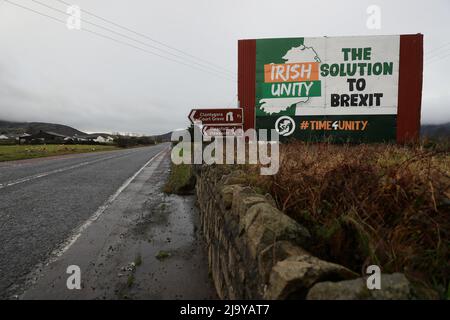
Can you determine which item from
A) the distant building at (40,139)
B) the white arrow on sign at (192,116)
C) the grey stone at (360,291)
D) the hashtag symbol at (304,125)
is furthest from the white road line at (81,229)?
the distant building at (40,139)

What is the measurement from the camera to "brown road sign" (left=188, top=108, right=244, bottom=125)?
761 cm

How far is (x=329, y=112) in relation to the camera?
823 centimetres

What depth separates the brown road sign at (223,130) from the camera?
757cm

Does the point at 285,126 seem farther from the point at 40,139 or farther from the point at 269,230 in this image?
the point at 40,139

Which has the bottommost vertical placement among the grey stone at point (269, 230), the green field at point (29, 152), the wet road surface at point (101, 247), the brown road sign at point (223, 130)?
the wet road surface at point (101, 247)

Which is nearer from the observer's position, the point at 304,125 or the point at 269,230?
the point at 269,230

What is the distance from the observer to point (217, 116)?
25.3 feet

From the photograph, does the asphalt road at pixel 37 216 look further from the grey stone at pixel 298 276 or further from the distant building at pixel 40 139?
the distant building at pixel 40 139

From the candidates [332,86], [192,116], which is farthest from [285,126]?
[192,116]

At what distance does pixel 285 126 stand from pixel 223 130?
7.03ft

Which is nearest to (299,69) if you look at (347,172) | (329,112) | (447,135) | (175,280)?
(329,112)

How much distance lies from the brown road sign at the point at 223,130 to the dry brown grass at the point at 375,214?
14.1 feet

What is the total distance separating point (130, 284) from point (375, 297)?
110 inches
